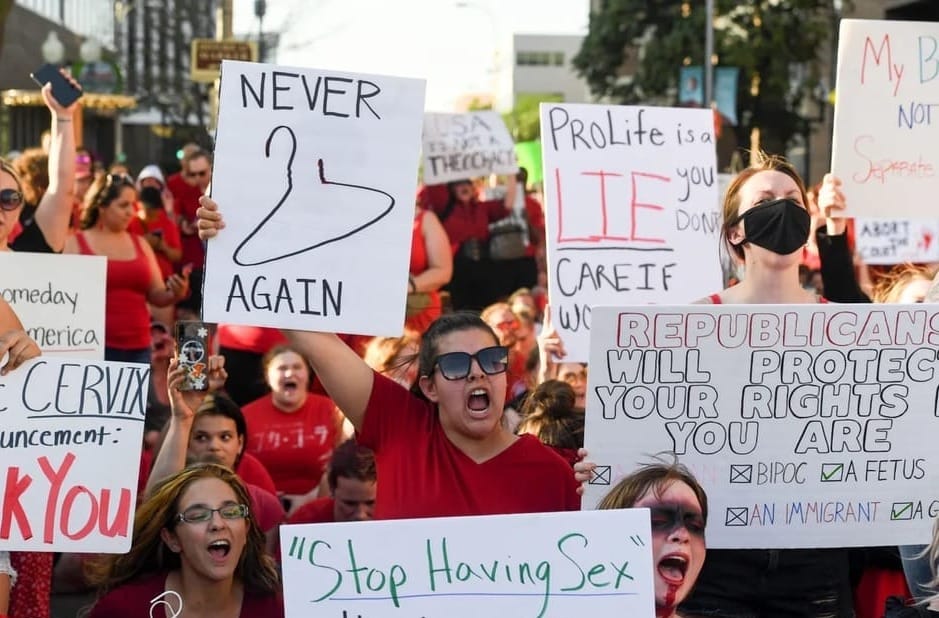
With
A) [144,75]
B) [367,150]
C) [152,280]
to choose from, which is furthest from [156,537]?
[144,75]

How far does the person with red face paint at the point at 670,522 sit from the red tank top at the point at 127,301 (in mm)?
4588

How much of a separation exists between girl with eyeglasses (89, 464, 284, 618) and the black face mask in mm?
1544

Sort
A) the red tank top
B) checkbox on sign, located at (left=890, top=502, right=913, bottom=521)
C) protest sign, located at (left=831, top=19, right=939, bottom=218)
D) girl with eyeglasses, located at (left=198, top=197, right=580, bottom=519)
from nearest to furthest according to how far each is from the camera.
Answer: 1. girl with eyeglasses, located at (left=198, top=197, right=580, bottom=519)
2. checkbox on sign, located at (left=890, top=502, right=913, bottom=521)
3. protest sign, located at (left=831, top=19, right=939, bottom=218)
4. the red tank top

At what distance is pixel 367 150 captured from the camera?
4.50m

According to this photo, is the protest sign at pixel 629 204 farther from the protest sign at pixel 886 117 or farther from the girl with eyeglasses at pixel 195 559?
the girl with eyeglasses at pixel 195 559

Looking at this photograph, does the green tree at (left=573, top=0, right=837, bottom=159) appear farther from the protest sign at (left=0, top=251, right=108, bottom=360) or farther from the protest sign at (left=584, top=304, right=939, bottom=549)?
the protest sign at (left=584, top=304, right=939, bottom=549)

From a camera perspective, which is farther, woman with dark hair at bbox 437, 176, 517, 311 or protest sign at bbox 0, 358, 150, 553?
woman with dark hair at bbox 437, 176, 517, 311

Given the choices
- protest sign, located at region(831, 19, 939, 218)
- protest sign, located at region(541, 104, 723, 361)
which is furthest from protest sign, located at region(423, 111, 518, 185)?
protest sign, located at region(831, 19, 939, 218)

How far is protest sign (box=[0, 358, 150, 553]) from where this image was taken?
14.0 feet

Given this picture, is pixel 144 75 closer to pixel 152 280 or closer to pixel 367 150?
pixel 152 280

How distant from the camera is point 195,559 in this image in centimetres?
446

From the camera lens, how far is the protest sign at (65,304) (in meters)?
5.74

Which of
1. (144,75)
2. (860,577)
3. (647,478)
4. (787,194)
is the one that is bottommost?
(860,577)

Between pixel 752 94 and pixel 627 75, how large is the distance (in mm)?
8615
